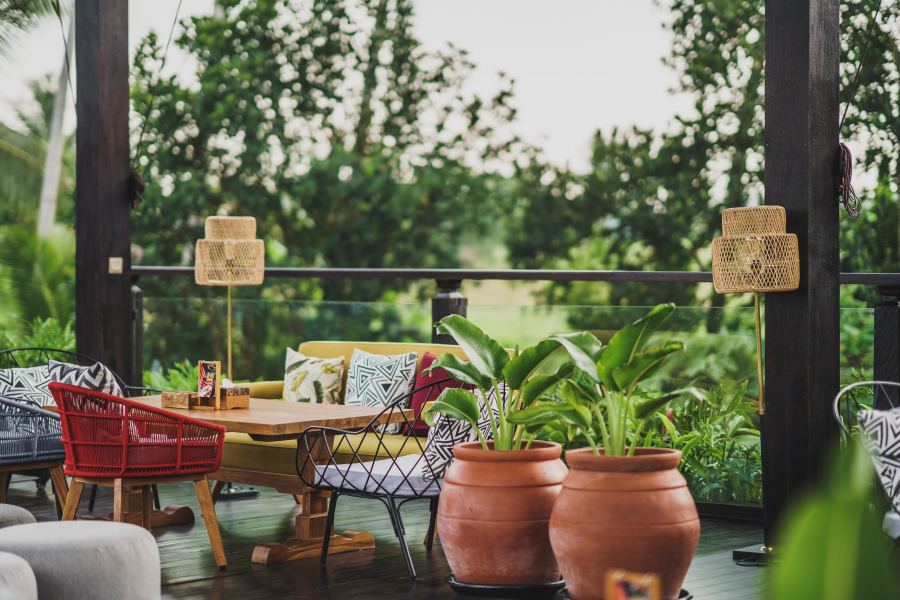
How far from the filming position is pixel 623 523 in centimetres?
287

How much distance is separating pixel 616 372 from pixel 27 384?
3.54 meters

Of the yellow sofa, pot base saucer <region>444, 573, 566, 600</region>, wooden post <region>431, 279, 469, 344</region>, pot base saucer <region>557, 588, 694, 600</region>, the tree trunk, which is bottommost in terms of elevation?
pot base saucer <region>444, 573, 566, 600</region>

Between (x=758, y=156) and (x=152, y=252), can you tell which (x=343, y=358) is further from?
(x=152, y=252)

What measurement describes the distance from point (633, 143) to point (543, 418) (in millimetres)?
8426

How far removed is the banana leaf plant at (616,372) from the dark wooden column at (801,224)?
1.31 metres

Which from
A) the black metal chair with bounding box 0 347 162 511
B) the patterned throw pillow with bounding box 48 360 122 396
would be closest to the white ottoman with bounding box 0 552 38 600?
the patterned throw pillow with bounding box 48 360 122 396

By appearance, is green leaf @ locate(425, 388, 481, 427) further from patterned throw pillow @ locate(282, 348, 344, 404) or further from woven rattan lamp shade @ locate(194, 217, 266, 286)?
woven rattan lamp shade @ locate(194, 217, 266, 286)

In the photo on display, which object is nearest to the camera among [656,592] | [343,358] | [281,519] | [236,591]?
[656,592]

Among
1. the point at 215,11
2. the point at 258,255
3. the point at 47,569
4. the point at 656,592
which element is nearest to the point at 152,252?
the point at 215,11

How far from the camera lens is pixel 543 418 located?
3.12 meters

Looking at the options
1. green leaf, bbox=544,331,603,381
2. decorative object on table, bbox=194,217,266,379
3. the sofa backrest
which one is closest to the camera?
green leaf, bbox=544,331,603,381

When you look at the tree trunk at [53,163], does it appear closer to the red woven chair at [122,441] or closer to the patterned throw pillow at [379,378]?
the patterned throw pillow at [379,378]

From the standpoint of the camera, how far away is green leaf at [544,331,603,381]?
2990 millimetres

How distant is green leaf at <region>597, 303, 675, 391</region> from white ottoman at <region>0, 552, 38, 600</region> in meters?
1.58
